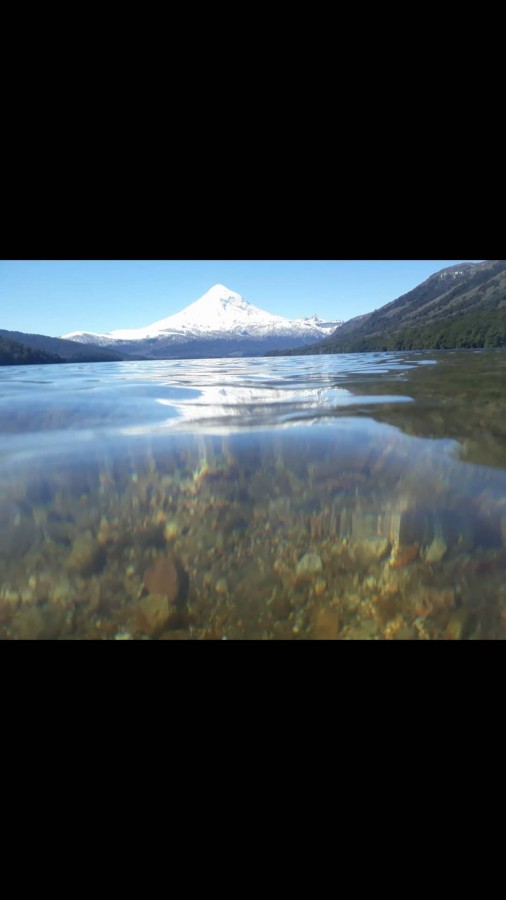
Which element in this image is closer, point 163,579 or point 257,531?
point 163,579

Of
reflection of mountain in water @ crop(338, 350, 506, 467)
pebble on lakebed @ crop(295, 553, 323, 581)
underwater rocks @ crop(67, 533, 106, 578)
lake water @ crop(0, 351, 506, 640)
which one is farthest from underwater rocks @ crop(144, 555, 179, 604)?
reflection of mountain in water @ crop(338, 350, 506, 467)

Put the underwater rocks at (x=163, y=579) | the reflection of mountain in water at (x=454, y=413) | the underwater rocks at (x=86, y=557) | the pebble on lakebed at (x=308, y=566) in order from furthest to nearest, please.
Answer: the reflection of mountain in water at (x=454, y=413) < the underwater rocks at (x=86, y=557) < the pebble on lakebed at (x=308, y=566) < the underwater rocks at (x=163, y=579)

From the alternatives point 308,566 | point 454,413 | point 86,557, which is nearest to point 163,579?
point 86,557

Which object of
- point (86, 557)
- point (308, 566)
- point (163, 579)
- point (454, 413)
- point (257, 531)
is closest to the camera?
point (163, 579)

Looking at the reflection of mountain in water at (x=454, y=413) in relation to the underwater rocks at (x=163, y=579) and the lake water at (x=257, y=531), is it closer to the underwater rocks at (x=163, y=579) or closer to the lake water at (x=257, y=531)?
the lake water at (x=257, y=531)

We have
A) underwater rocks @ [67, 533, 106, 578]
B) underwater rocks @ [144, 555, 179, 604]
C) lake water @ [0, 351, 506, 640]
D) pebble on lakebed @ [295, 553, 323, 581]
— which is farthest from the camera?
underwater rocks @ [67, 533, 106, 578]

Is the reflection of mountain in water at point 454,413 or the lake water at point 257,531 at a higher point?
the reflection of mountain in water at point 454,413

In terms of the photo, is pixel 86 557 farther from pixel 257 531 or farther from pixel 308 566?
pixel 308 566

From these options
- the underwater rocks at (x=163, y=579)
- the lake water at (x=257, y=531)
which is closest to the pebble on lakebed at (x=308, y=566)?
the lake water at (x=257, y=531)

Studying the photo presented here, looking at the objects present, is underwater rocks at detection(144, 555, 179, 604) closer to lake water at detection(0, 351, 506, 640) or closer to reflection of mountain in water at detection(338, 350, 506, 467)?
lake water at detection(0, 351, 506, 640)
